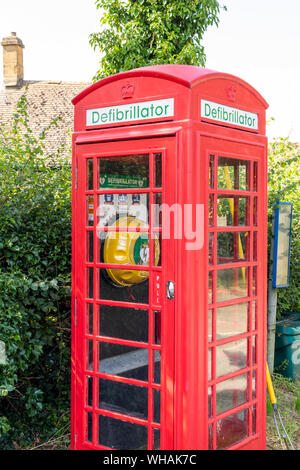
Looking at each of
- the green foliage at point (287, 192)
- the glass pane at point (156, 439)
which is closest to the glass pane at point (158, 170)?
the glass pane at point (156, 439)

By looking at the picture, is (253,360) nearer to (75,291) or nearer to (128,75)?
(75,291)

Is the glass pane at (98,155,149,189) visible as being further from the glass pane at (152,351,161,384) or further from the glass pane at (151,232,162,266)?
the glass pane at (152,351,161,384)

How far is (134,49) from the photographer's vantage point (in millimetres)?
9969

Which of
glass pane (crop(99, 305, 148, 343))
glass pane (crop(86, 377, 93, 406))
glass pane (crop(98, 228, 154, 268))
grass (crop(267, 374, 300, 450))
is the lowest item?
grass (crop(267, 374, 300, 450))

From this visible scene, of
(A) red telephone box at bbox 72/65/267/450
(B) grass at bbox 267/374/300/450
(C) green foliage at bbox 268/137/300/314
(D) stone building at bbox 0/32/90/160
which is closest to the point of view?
(A) red telephone box at bbox 72/65/267/450

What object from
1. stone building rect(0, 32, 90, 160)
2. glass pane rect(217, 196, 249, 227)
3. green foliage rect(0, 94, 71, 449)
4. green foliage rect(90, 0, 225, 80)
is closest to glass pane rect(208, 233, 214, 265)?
glass pane rect(217, 196, 249, 227)

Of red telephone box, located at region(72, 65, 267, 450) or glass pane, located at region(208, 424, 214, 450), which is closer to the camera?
red telephone box, located at region(72, 65, 267, 450)

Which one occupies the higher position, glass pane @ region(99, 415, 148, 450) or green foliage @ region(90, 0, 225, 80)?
green foliage @ region(90, 0, 225, 80)

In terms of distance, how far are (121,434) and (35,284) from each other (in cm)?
126

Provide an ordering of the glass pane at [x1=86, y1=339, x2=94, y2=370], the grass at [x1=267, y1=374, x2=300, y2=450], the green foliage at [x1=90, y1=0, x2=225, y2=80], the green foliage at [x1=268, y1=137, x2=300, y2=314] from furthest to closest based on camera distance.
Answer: the green foliage at [x1=90, y1=0, x2=225, y2=80]
the green foliage at [x1=268, y1=137, x2=300, y2=314]
the grass at [x1=267, y1=374, x2=300, y2=450]
the glass pane at [x1=86, y1=339, x2=94, y2=370]

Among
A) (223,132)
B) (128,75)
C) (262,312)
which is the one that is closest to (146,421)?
(262,312)

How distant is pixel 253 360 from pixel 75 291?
1303 mm

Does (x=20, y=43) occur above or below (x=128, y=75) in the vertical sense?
above

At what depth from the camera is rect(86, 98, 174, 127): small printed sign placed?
3.06 metres
